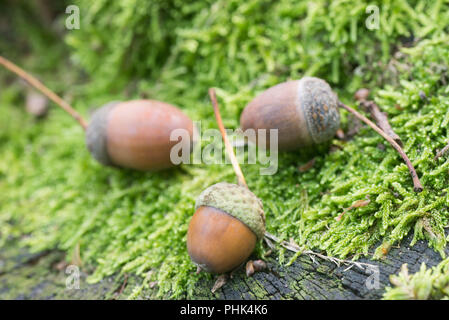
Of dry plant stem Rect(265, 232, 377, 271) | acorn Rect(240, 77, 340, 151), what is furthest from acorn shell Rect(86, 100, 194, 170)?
dry plant stem Rect(265, 232, 377, 271)

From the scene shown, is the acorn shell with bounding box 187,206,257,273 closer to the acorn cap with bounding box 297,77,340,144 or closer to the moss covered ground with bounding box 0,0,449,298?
the moss covered ground with bounding box 0,0,449,298

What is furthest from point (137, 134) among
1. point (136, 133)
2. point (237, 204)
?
point (237, 204)

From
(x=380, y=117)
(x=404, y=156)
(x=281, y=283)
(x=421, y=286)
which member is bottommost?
(x=281, y=283)

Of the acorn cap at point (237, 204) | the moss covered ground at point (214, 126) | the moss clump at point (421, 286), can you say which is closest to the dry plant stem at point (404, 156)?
the moss covered ground at point (214, 126)

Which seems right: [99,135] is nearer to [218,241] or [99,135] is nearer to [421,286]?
[218,241]
